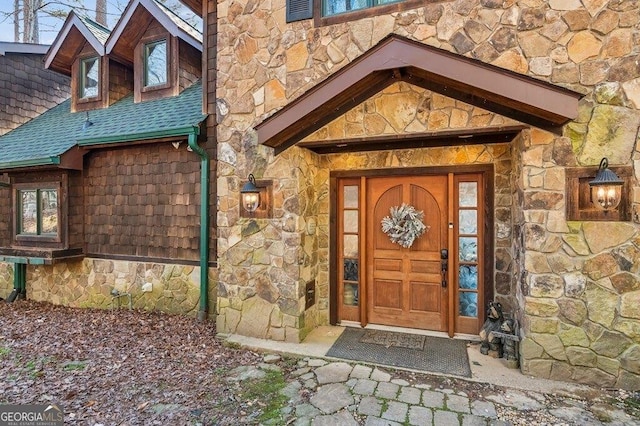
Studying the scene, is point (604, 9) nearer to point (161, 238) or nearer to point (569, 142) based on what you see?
point (569, 142)

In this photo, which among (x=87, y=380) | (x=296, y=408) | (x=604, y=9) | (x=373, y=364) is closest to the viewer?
(x=296, y=408)

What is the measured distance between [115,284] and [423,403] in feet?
16.9

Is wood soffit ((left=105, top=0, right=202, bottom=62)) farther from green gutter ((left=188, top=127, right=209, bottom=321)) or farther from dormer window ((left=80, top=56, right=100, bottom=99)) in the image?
green gutter ((left=188, top=127, right=209, bottom=321))

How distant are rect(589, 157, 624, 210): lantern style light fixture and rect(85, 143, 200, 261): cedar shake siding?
4.73 meters

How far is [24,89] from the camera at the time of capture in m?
7.64

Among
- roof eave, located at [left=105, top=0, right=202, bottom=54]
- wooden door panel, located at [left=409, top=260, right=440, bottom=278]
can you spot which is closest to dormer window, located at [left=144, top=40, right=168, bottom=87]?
roof eave, located at [left=105, top=0, right=202, bottom=54]

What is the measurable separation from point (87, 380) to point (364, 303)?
10.1 ft

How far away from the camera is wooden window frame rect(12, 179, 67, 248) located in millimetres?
5672

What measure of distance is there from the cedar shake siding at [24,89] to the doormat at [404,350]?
8.55 metres

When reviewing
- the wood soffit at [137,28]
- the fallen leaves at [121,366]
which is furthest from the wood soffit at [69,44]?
the fallen leaves at [121,366]

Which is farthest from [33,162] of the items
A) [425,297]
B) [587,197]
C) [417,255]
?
[587,197]

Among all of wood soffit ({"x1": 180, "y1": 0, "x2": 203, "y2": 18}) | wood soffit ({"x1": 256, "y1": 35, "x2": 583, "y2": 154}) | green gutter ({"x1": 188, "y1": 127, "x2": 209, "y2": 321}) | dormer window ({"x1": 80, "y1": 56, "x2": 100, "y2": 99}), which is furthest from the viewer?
dormer window ({"x1": 80, "y1": 56, "x2": 100, "y2": 99})

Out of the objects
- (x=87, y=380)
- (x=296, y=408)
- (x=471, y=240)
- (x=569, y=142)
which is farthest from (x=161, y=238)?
(x=569, y=142)

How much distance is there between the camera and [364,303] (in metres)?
4.47
